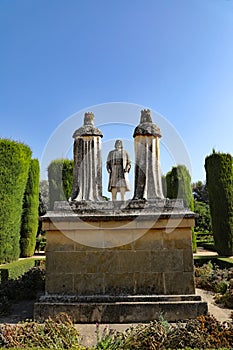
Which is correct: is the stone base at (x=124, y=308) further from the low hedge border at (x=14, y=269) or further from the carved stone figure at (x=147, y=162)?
the low hedge border at (x=14, y=269)

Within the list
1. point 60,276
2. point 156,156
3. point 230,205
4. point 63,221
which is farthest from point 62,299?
point 230,205

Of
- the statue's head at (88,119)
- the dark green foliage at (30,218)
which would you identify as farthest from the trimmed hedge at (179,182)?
the statue's head at (88,119)

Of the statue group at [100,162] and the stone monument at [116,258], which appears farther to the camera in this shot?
the statue group at [100,162]

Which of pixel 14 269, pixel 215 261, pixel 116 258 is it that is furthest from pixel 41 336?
pixel 215 261

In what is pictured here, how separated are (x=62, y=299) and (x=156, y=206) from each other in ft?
7.78

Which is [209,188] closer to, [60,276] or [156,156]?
[156,156]

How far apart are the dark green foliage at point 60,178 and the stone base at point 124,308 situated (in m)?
11.1

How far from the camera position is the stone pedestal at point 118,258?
543 cm

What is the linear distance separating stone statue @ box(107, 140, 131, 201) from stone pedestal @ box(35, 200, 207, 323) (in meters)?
1.58

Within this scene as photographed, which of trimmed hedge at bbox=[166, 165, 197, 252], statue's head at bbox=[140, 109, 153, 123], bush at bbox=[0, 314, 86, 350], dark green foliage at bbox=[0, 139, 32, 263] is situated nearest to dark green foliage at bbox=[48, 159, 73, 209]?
dark green foliage at bbox=[0, 139, 32, 263]

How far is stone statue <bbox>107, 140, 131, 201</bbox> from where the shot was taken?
23.8 feet

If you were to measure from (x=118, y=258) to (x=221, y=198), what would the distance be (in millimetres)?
9648

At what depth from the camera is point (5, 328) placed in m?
4.04

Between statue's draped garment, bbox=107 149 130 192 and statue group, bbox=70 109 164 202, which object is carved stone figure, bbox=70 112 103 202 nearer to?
statue group, bbox=70 109 164 202
